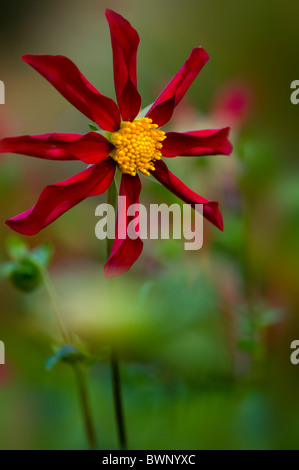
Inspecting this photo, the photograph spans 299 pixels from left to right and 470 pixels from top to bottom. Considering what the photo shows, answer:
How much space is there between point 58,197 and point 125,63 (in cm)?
9

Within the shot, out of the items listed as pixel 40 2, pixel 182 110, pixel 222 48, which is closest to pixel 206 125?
pixel 182 110

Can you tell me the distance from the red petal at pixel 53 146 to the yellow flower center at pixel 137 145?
2cm

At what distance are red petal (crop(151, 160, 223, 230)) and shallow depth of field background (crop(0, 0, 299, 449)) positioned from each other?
0.08 m

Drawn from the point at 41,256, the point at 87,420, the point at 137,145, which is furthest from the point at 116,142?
the point at 87,420

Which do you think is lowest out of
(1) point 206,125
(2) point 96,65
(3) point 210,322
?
(3) point 210,322

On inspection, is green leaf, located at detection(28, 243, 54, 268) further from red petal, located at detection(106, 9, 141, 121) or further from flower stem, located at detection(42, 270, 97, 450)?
red petal, located at detection(106, 9, 141, 121)

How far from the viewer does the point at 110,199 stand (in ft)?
1.03

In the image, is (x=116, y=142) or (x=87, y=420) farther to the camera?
(x=87, y=420)

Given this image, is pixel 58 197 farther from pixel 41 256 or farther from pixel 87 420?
pixel 87 420

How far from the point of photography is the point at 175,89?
329 mm

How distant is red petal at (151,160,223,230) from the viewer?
0.33 m

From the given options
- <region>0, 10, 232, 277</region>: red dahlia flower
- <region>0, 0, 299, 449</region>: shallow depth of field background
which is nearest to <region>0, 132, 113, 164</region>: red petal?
<region>0, 10, 232, 277</region>: red dahlia flower
